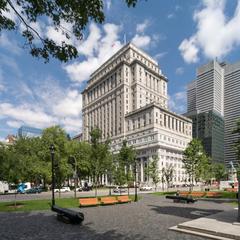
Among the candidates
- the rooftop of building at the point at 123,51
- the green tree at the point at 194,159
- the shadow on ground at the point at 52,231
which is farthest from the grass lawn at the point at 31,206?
the rooftop of building at the point at 123,51

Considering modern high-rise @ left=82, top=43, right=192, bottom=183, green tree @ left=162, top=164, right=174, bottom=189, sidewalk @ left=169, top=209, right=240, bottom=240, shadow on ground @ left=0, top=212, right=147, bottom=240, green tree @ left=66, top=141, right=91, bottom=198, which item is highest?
modern high-rise @ left=82, top=43, right=192, bottom=183

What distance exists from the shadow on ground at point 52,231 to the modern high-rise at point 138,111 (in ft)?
338

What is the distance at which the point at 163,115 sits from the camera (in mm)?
135875

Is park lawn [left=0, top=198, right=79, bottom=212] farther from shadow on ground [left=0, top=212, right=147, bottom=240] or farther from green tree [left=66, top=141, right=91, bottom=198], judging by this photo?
green tree [left=66, top=141, right=91, bottom=198]

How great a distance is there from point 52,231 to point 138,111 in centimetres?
12225

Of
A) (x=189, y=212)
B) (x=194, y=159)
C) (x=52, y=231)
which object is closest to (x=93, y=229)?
(x=52, y=231)

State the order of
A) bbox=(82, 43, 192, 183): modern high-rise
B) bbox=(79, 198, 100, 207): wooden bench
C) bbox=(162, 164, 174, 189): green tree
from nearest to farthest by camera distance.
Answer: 1. bbox=(79, 198, 100, 207): wooden bench
2. bbox=(162, 164, 174, 189): green tree
3. bbox=(82, 43, 192, 183): modern high-rise

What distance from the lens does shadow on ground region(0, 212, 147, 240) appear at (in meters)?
13.9

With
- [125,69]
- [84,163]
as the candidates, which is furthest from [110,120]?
[84,163]

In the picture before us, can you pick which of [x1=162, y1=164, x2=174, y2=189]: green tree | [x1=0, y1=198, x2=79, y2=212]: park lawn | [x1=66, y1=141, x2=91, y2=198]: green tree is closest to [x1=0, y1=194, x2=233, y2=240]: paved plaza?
[x1=0, y1=198, x2=79, y2=212]: park lawn

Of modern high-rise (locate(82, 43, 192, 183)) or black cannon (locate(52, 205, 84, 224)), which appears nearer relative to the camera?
black cannon (locate(52, 205, 84, 224))

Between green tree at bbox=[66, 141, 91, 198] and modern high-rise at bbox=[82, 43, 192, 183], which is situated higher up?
modern high-rise at bbox=[82, 43, 192, 183]

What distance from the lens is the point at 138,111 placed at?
Answer: 137 meters

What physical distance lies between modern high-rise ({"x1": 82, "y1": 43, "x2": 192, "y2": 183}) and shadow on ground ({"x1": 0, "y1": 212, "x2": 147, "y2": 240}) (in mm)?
103144
